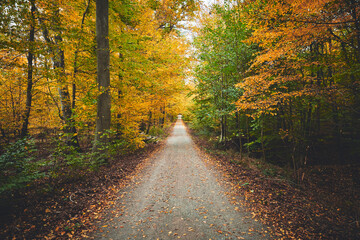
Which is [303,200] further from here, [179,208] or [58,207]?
[58,207]

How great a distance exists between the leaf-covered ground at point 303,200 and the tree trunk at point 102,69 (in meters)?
6.50

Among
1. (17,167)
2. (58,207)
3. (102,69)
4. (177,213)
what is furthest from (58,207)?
(102,69)

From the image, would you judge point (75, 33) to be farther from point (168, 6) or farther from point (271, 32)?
point (271, 32)

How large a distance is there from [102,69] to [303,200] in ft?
32.3

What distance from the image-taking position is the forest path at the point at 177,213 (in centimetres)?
352

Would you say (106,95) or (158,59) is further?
(158,59)

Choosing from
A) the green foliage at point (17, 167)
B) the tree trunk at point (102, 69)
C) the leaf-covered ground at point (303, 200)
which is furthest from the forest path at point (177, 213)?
the tree trunk at point (102, 69)

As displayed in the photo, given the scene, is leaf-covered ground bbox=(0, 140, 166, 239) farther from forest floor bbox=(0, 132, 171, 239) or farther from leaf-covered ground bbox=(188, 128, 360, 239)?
leaf-covered ground bbox=(188, 128, 360, 239)

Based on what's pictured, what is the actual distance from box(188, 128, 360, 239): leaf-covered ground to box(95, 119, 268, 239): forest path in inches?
25.3

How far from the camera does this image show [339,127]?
786cm

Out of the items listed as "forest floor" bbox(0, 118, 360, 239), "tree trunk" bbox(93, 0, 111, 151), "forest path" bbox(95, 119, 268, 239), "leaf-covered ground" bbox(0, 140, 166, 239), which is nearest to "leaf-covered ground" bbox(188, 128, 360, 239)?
"forest floor" bbox(0, 118, 360, 239)

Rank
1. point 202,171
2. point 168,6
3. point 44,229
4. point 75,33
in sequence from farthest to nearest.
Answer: point 168,6, point 202,171, point 75,33, point 44,229

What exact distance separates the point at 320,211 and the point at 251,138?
6962mm

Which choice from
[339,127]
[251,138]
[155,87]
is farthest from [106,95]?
[339,127]
